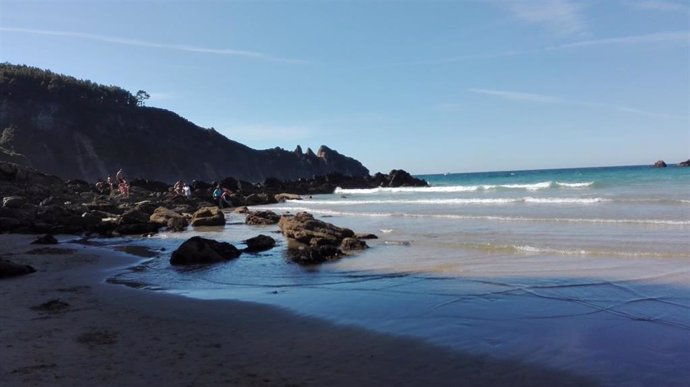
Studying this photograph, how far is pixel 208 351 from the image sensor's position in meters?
5.87

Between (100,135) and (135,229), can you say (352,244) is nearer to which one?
(135,229)

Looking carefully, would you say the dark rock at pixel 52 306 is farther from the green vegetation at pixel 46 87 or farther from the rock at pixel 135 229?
the green vegetation at pixel 46 87

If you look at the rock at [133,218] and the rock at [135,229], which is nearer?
the rock at [135,229]

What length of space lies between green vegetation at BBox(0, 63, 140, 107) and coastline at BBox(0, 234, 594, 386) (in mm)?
82243

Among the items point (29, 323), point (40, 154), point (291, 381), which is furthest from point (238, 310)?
point (40, 154)

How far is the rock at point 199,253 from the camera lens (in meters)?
12.8

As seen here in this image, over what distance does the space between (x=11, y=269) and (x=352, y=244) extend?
8.10 metres

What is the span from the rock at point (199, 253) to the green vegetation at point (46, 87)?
7779 centimetres

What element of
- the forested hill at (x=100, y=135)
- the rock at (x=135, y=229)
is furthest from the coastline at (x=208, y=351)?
the forested hill at (x=100, y=135)

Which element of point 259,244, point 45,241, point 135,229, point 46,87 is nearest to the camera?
point 259,244

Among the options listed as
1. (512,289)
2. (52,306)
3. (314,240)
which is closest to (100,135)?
(314,240)

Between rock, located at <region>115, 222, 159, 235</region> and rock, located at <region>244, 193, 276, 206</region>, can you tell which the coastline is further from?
rock, located at <region>244, 193, 276, 206</region>

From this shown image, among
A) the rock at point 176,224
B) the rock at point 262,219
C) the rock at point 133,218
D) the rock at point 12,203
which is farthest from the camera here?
the rock at point 262,219

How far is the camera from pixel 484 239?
15844 millimetres
